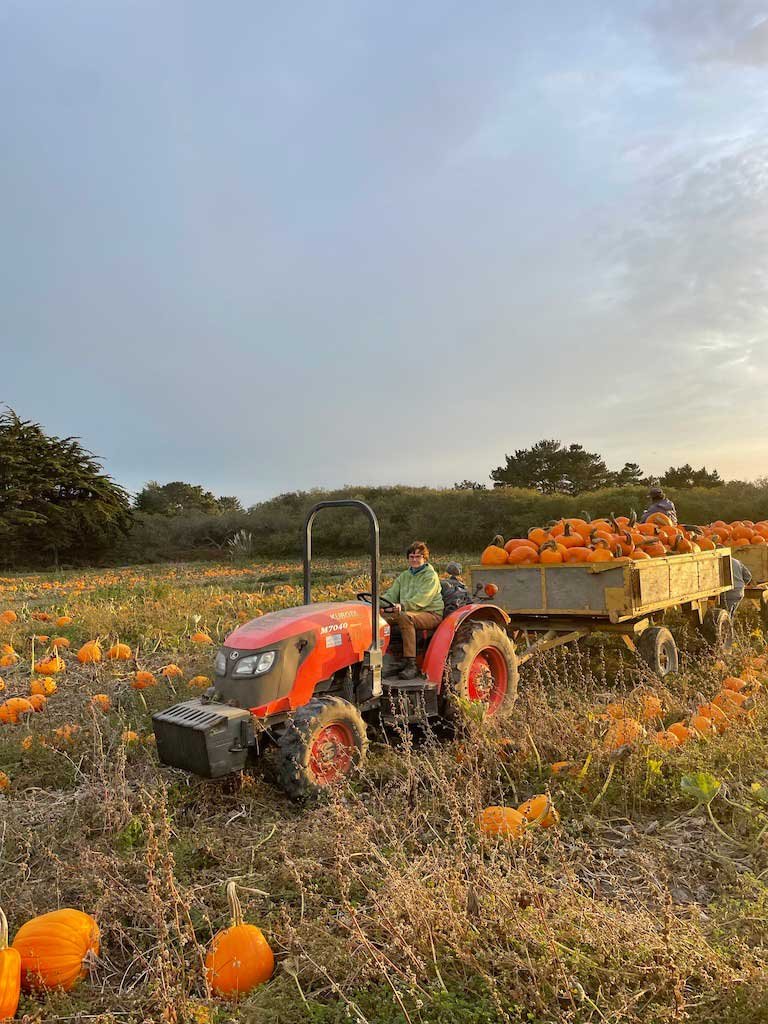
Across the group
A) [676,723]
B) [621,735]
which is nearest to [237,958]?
[621,735]

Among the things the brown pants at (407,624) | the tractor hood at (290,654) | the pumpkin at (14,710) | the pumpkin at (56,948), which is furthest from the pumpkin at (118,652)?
the pumpkin at (56,948)

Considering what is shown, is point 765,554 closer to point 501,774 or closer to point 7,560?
point 501,774

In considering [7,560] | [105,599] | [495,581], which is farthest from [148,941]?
[7,560]

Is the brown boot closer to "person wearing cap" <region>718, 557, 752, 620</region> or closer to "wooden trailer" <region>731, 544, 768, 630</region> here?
"person wearing cap" <region>718, 557, 752, 620</region>

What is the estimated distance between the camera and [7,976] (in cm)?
253

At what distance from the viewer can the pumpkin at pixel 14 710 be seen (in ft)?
19.5

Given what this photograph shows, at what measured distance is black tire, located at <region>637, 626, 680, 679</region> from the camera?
7.00 metres

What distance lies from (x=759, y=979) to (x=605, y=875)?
107cm

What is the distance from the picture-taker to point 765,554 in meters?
9.72

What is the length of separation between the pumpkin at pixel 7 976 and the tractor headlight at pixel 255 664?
1.82 meters

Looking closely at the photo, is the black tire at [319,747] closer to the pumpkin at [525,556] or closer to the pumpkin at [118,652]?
the pumpkin at [525,556]

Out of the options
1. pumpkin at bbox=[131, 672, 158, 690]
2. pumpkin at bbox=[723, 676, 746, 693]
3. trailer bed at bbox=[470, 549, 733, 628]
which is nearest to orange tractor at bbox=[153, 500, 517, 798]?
trailer bed at bbox=[470, 549, 733, 628]

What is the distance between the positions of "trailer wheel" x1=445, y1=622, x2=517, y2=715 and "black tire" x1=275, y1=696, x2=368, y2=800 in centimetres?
81

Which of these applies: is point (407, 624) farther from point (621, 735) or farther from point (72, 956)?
point (72, 956)
